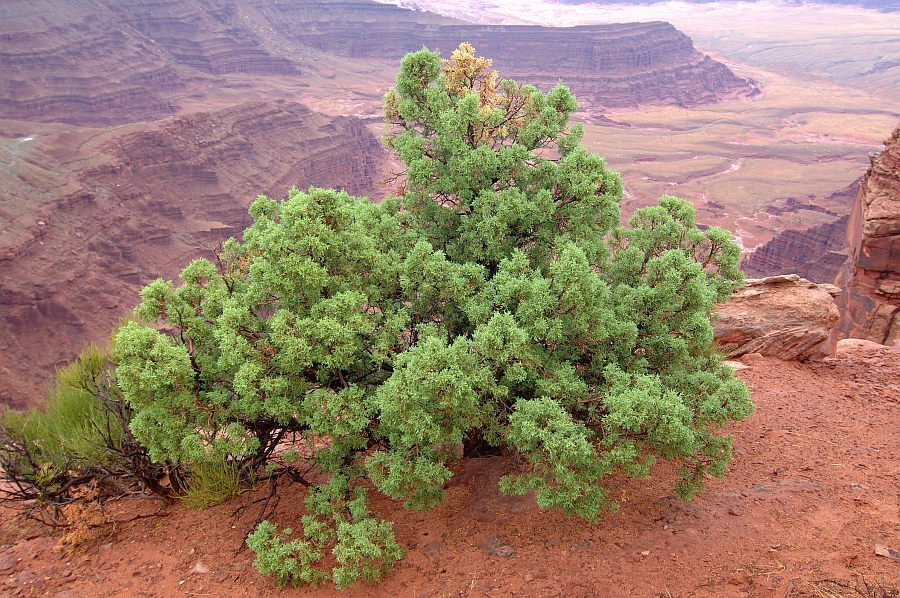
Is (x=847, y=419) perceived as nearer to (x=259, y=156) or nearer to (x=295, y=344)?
(x=295, y=344)

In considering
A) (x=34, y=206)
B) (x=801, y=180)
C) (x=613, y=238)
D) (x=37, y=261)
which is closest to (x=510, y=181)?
(x=613, y=238)

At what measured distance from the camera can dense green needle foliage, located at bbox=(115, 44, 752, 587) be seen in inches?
261

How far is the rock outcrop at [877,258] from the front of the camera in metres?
16.0

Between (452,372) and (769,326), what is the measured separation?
11007 millimetres

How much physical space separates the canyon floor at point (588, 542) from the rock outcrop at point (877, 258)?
8.78 meters

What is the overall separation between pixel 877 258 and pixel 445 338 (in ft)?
50.8

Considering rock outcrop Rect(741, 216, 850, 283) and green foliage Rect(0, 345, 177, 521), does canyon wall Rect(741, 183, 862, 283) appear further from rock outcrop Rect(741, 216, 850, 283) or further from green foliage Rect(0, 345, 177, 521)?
green foliage Rect(0, 345, 177, 521)

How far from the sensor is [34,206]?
1307 inches

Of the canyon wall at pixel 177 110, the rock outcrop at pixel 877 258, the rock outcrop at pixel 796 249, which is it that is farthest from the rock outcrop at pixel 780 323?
the rock outcrop at pixel 796 249

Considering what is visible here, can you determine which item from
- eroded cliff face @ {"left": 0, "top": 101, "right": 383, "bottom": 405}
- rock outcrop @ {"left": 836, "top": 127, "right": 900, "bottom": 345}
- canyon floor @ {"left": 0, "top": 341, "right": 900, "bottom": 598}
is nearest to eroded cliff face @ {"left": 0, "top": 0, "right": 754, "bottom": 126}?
eroded cliff face @ {"left": 0, "top": 101, "right": 383, "bottom": 405}

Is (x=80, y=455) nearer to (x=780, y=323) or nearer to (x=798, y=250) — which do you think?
(x=780, y=323)

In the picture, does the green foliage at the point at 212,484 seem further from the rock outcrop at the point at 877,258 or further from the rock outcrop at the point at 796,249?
the rock outcrop at the point at 796,249

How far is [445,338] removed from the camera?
7.30m

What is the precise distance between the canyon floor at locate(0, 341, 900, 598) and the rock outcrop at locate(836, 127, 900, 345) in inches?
346
